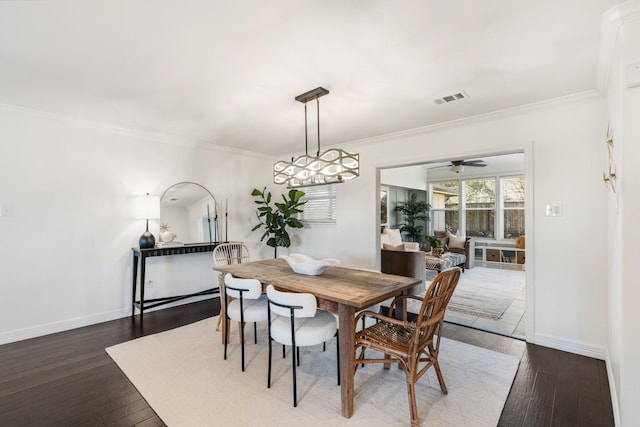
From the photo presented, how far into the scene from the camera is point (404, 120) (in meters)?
3.55

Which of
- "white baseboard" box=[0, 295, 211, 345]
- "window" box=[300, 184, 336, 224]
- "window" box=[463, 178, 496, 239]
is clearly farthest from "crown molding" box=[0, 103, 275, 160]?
"window" box=[463, 178, 496, 239]

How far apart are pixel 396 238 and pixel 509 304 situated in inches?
98.6

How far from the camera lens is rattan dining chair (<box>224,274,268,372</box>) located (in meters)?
2.42

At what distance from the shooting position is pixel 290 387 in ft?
7.46

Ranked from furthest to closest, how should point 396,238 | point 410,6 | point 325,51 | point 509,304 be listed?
point 396,238
point 509,304
point 325,51
point 410,6

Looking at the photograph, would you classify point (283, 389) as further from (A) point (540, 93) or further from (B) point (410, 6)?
(A) point (540, 93)

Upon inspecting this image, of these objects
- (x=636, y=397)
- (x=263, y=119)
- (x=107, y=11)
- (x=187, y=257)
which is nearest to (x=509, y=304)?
(x=636, y=397)

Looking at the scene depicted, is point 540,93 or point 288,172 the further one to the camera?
point 288,172

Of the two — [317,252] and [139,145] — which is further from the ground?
[139,145]

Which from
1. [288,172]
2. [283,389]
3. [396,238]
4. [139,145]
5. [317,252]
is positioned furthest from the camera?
[396,238]

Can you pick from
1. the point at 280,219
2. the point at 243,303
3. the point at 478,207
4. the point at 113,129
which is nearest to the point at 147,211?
the point at 113,129

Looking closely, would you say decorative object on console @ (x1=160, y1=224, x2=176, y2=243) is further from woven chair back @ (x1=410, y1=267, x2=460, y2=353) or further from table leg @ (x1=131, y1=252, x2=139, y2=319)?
woven chair back @ (x1=410, y1=267, x2=460, y2=353)

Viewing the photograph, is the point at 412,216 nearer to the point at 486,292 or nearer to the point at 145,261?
the point at 486,292

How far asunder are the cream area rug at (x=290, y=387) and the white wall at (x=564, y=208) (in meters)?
0.71
